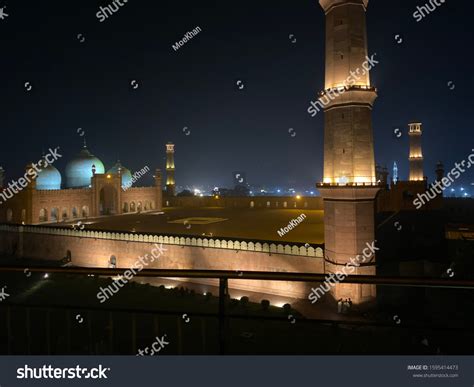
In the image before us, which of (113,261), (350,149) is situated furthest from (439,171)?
(113,261)

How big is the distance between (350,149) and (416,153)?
27.1 meters

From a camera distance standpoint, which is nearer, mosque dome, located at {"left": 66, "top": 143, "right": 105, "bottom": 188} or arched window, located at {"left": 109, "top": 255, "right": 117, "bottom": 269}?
arched window, located at {"left": 109, "top": 255, "right": 117, "bottom": 269}

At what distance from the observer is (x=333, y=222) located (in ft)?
49.8

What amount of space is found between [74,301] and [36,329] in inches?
161

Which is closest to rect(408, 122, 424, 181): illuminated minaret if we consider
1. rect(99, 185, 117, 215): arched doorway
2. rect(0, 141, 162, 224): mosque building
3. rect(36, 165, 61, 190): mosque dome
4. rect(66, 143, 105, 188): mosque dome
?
rect(0, 141, 162, 224): mosque building

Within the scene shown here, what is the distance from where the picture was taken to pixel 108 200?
4400 centimetres

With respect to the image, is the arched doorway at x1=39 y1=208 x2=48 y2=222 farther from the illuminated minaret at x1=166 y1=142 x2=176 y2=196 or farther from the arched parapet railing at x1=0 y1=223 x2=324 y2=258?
the illuminated minaret at x1=166 y1=142 x2=176 y2=196

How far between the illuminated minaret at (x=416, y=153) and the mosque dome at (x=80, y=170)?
131ft

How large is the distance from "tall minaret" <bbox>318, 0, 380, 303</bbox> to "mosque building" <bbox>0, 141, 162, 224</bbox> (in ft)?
100

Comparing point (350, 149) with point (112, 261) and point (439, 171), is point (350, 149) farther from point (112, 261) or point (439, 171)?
point (439, 171)

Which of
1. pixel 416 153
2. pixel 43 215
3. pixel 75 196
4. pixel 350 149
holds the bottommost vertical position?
pixel 43 215

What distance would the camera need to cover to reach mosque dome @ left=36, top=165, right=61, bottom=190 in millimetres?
40938

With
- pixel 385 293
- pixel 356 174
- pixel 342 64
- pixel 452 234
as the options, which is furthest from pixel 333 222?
pixel 452 234

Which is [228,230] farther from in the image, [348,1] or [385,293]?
[348,1]
